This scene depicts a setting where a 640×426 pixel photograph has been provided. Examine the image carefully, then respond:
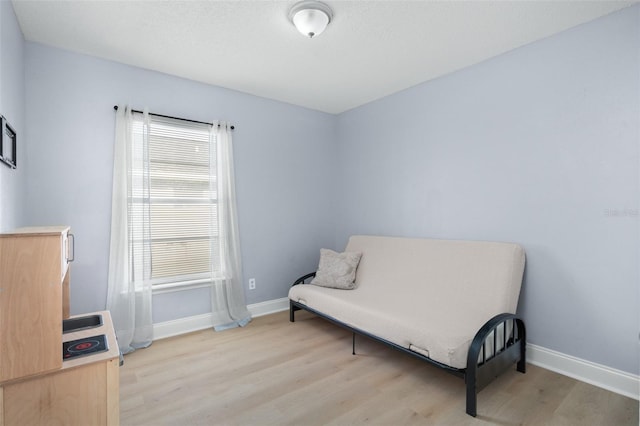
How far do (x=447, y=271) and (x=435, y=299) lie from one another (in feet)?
0.95

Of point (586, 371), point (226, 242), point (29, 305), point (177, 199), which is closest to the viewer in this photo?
point (29, 305)

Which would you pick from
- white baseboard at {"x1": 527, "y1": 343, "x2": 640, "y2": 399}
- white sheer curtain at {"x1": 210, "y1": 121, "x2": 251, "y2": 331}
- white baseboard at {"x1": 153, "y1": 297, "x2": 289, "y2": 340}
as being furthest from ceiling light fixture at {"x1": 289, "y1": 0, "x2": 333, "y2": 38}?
white baseboard at {"x1": 527, "y1": 343, "x2": 640, "y2": 399}

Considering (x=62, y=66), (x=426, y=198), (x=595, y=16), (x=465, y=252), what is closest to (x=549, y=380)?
(x=465, y=252)

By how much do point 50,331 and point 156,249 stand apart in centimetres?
179

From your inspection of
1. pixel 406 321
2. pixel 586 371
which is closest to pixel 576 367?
pixel 586 371

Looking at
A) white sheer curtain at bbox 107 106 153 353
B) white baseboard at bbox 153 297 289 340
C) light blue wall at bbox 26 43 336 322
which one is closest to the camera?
light blue wall at bbox 26 43 336 322

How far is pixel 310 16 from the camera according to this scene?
2098mm

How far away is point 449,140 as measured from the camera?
312cm

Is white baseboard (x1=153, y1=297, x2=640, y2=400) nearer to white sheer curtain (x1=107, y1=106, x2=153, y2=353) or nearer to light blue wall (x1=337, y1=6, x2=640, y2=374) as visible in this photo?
light blue wall (x1=337, y1=6, x2=640, y2=374)

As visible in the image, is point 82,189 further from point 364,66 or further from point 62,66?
point 364,66

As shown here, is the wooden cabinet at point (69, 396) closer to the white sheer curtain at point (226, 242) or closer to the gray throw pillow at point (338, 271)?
the white sheer curtain at point (226, 242)

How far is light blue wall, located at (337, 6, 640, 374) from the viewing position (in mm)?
2121

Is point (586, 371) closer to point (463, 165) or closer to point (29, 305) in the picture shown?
point (463, 165)

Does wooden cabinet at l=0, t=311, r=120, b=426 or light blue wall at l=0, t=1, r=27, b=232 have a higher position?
light blue wall at l=0, t=1, r=27, b=232
